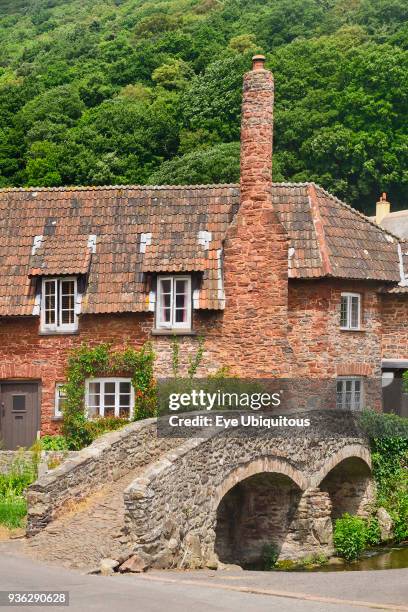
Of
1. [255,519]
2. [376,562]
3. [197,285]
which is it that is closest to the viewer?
[376,562]

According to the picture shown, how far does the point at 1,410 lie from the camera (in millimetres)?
30375

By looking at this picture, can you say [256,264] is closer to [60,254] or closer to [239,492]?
[60,254]

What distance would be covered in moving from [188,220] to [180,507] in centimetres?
1087

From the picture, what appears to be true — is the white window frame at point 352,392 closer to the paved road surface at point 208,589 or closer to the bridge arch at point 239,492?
the bridge arch at point 239,492

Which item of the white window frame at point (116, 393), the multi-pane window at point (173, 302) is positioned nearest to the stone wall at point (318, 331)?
the multi-pane window at point (173, 302)

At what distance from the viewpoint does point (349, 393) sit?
102 ft

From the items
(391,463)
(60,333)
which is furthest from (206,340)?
(391,463)

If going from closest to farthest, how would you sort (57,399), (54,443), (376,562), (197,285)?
(376,562) < (54,443) < (197,285) < (57,399)

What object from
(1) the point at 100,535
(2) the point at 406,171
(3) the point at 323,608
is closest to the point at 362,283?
(1) the point at 100,535

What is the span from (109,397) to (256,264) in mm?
5284

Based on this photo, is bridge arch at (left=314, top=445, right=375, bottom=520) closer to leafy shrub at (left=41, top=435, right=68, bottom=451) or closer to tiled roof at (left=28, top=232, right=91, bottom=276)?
leafy shrub at (left=41, top=435, right=68, bottom=451)

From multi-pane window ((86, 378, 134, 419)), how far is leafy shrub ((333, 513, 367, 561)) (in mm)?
6632

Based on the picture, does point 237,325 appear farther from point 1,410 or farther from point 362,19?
point 362,19

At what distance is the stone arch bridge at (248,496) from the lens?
2112cm
